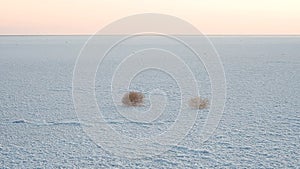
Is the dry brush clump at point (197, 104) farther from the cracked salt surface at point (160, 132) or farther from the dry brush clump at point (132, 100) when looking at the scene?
the dry brush clump at point (132, 100)

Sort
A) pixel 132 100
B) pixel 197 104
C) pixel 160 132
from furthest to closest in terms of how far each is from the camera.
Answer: pixel 132 100
pixel 197 104
pixel 160 132

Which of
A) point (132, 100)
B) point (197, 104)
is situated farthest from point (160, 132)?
point (132, 100)

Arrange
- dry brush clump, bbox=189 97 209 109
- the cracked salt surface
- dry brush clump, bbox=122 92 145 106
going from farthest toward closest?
dry brush clump, bbox=122 92 145 106, dry brush clump, bbox=189 97 209 109, the cracked salt surface

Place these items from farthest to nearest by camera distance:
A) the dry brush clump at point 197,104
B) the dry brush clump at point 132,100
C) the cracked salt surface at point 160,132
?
the dry brush clump at point 132,100, the dry brush clump at point 197,104, the cracked salt surface at point 160,132

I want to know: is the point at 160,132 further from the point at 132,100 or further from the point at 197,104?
the point at 132,100

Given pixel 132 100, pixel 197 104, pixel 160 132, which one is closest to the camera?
pixel 160 132

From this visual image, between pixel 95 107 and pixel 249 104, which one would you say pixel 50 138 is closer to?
pixel 95 107

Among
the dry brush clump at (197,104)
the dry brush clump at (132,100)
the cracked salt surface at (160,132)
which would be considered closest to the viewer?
the cracked salt surface at (160,132)

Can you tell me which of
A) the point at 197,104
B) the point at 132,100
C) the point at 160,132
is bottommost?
the point at 132,100

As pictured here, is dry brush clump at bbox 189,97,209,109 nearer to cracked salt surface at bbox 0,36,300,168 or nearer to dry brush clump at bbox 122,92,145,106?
cracked salt surface at bbox 0,36,300,168

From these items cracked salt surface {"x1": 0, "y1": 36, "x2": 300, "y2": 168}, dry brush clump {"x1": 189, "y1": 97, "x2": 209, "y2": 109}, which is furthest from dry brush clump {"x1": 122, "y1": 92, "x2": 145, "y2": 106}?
dry brush clump {"x1": 189, "y1": 97, "x2": 209, "y2": 109}

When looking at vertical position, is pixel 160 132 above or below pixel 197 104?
below

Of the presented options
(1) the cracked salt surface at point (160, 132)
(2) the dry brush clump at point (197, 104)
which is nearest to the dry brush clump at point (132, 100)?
(1) the cracked salt surface at point (160, 132)
